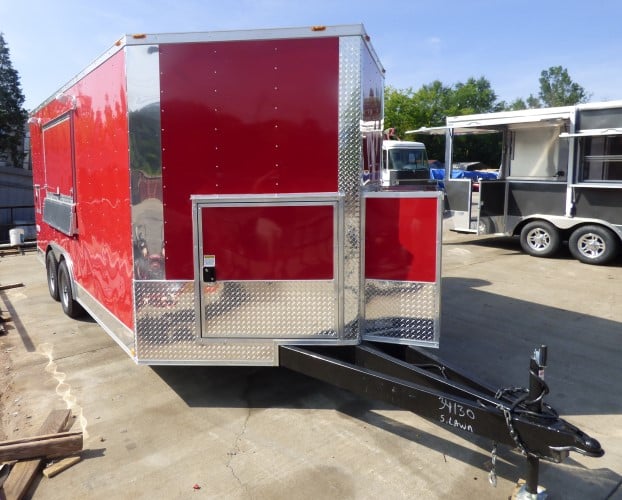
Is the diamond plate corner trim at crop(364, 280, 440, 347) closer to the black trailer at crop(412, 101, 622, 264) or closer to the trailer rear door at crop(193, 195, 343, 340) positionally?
the trailer rear door at crop(193, 195, 343, 340)

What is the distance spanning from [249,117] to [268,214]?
2.30ft

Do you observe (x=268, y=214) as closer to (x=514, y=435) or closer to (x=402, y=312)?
(x=402, y=312)

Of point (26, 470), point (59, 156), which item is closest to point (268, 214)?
point (26, 470)

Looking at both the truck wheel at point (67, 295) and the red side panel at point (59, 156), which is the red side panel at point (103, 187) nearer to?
the red side panel at point (59, 156)

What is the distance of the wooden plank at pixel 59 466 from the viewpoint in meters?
3.41

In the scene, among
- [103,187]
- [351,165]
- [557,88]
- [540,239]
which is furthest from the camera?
[557,88]

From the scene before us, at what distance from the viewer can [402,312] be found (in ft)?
12.8

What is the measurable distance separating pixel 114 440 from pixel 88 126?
2839 mm

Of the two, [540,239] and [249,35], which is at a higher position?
[249,35]

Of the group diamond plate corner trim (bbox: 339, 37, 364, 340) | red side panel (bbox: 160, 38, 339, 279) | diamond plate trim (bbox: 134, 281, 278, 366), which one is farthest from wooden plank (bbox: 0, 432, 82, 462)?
diamond plate corner trim (bbox: 339, 37, 364, 340)

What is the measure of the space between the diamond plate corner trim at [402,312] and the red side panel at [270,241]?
0.40 meters

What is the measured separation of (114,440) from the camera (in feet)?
12.6

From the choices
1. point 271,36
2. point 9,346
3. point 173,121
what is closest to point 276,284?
point 173,121

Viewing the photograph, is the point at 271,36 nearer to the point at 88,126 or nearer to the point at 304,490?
the point at 88,126
